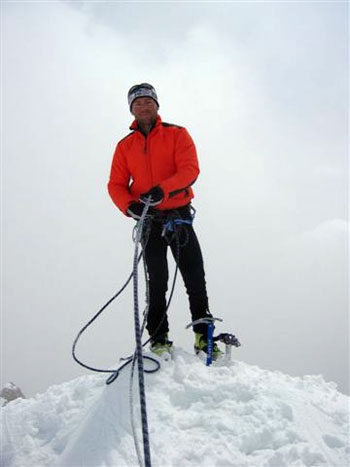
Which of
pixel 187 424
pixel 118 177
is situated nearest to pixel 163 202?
pixel 118 177

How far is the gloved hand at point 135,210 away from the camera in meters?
4.70

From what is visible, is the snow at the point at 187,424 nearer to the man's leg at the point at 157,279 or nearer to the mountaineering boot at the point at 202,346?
the mountaineering boot at the point at 202,346

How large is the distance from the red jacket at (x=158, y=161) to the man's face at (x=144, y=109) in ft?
0.37

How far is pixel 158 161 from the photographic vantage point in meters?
5.04

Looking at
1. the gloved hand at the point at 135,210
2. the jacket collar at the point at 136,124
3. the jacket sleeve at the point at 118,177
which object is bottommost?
the gloved hand at the point at 135,210

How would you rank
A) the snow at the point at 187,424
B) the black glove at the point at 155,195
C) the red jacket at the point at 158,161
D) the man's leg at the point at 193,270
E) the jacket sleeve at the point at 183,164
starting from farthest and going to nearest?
1. the man's leg at the point at 193,270
2. the red jacket at the point at 158,161
3. the jacket sleeve at the point at 183,164
4. the black glove at the point at 155,195
5. the snow at the point at 187,424

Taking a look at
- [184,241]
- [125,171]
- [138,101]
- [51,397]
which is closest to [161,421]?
[51,397]

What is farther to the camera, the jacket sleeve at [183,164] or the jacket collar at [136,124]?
the jacket collar at [136,124]

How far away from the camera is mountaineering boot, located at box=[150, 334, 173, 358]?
4.79 metres

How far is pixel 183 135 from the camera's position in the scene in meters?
5.10

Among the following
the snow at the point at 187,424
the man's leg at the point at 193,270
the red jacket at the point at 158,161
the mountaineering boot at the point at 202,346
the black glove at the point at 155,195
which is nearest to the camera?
the snow at the point at 187,424

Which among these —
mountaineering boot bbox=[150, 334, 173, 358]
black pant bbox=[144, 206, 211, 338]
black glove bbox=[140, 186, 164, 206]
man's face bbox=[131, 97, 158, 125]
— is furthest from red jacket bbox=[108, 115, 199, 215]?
mountaineering boot bbox=[150, 334, 173, 358]

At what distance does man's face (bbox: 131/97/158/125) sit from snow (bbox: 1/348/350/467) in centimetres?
330

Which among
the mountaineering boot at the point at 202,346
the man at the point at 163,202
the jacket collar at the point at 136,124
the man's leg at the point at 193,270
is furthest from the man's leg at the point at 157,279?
the jacket collar at the point at 136,124
